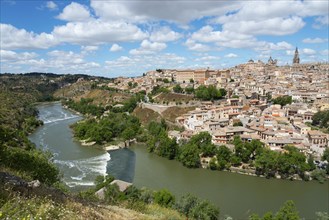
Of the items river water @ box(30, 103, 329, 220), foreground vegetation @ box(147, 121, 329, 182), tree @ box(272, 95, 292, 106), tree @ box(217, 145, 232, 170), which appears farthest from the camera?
tree @ box(272, 95, 292, 106)

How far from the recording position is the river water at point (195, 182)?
14.4 metres

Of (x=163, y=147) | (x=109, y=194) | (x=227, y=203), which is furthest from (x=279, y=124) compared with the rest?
(x=109, y=194)

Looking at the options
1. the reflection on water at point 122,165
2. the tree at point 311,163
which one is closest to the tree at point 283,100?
the tree at point 311,163

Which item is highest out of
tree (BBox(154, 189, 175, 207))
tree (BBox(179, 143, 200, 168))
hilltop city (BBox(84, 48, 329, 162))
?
hilltop city (BBox(84, 48, 329, 162))

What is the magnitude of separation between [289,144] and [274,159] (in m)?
3.35

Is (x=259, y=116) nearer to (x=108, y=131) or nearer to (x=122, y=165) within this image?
(x=108, y=131)

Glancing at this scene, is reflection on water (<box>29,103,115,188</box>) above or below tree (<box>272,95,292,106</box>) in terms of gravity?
below

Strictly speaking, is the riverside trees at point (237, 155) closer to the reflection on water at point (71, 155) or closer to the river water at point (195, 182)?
the river water at point (195, 182)

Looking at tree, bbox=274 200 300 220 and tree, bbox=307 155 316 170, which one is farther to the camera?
tree, bbox=307 155 316 170

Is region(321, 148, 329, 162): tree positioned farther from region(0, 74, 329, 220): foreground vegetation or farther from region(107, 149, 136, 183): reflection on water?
region(107, 149, 136, 183): reflection on water

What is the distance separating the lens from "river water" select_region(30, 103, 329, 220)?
14391 millimetres

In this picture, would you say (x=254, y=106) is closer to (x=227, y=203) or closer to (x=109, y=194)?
(x=227, y=203)

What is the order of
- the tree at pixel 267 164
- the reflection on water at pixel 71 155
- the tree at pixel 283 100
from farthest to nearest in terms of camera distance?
1. the tree at pixel 283 100
2. the tree at pixel 267 164
3. the reflection on water at pixel 71 155

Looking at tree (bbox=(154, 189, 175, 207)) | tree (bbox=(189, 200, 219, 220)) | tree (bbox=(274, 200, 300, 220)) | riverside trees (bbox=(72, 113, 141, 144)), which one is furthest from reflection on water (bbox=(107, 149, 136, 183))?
tree (bbox=(274, 200, 300, 220))
